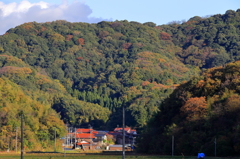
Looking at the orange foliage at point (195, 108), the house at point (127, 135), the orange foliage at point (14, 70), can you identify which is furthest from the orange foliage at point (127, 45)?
the orange foliage at point (195, 108)

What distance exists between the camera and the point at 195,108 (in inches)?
2297

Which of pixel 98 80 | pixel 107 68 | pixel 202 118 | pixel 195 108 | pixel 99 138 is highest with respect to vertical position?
pixel 107 68

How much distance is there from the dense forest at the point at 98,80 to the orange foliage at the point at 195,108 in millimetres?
293

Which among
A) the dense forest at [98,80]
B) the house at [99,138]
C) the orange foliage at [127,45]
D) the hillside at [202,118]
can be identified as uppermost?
the orange foliage at [127,45]

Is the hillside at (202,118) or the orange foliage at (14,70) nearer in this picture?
the hillside at (202,118)

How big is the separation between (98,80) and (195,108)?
9877 cm

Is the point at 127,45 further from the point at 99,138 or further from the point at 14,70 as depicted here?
the point at 99,138

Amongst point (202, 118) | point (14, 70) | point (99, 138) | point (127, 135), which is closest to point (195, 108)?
point (202, 118)

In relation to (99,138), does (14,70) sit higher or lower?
higher

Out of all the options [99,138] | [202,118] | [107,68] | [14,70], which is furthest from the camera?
[107,68]

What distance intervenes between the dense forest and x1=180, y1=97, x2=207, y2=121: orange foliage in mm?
293

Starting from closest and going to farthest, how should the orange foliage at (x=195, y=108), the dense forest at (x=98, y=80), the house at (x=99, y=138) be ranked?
the orange foliage at (x=195, y=108) → the dense forest at (x=98, y=80) → the house at (x=99, y=138)

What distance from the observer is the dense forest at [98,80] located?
7515cm

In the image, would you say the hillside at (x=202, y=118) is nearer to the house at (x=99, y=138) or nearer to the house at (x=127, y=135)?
the house at (x=99, y=138)
